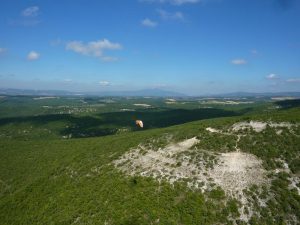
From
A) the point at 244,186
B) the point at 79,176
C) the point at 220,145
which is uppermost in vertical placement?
the point at 220,145

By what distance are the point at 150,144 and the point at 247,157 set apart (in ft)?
63.7

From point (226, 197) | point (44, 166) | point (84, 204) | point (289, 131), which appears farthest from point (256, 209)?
point (44, 166)

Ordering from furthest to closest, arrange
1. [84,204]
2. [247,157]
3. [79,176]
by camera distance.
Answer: [79,176] → [247,157] → [84,204]

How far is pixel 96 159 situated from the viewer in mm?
58500

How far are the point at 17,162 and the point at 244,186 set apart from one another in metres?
63.7

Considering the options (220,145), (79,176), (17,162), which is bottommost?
(17,162)

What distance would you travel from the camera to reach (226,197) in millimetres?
38281

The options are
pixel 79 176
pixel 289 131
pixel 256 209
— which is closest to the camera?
pixel 256 209

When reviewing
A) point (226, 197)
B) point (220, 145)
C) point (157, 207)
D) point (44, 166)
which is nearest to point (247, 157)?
point (220, 145)

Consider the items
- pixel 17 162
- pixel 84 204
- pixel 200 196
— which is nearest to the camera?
pixel 200 196

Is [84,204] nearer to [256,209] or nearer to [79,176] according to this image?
[79,176]

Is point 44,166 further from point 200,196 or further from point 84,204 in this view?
point 200,196

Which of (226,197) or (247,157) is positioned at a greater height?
(247,157)

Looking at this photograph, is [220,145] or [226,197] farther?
[220,145]
